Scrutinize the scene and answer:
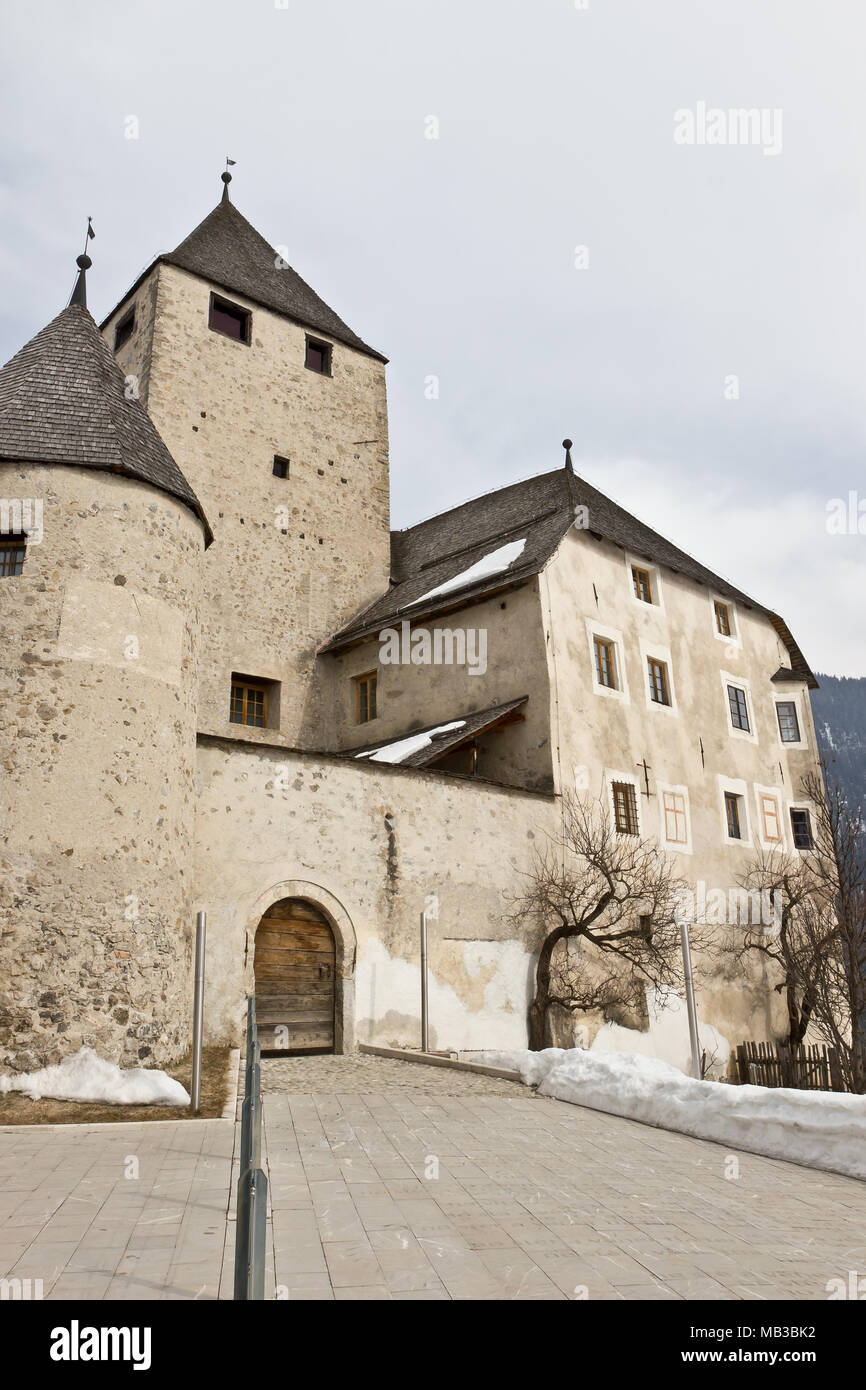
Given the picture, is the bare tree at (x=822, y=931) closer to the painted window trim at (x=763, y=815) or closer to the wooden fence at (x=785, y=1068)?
the painted window trim at (x=763, y=815)

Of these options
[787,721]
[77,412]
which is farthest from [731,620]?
[77,412]

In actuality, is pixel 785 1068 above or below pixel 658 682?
below

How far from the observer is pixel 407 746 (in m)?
18.7

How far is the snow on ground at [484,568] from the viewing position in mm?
20547

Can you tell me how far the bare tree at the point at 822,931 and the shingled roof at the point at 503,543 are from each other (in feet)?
17.8

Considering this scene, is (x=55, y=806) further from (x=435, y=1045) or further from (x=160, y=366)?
(x=160, y=366)

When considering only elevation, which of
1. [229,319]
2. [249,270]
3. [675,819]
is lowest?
[675,819]

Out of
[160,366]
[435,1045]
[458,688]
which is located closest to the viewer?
[435,1045]

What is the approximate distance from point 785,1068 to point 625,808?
632cm

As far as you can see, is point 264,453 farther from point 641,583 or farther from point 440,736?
point 641,583

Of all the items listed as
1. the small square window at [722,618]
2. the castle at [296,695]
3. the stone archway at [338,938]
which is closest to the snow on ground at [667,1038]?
the castle at [296,695]
